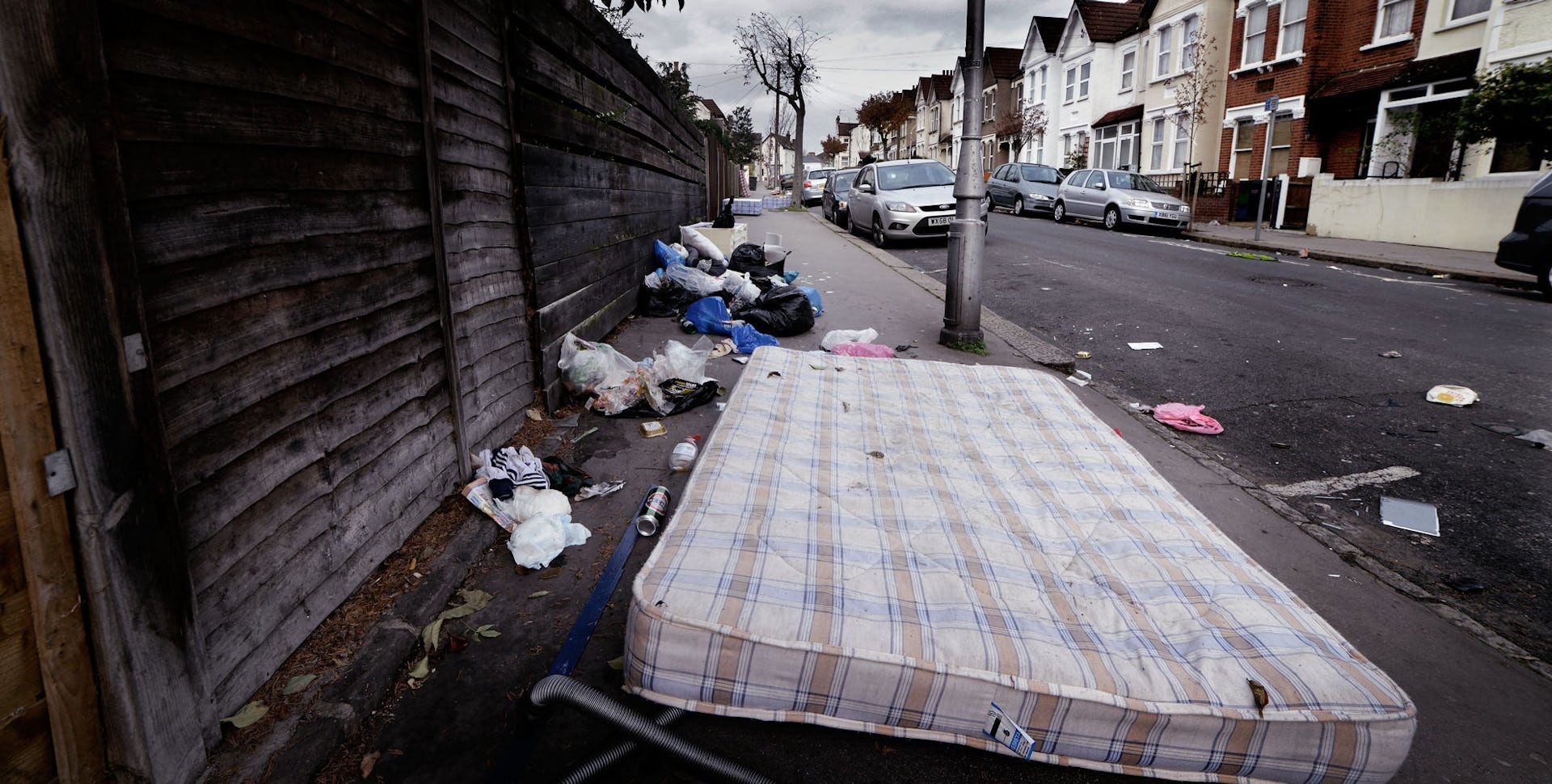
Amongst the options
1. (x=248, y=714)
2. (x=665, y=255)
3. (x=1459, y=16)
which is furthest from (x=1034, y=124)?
(x=248, y=714)

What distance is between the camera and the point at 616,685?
7.29ft

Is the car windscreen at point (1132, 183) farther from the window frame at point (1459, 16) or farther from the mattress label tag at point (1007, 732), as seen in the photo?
the mattress label tag at point (1007, 732)

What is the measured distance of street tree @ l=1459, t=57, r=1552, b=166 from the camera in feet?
39.2

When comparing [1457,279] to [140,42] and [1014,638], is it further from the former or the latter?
[140,42]

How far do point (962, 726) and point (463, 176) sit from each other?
3.08m

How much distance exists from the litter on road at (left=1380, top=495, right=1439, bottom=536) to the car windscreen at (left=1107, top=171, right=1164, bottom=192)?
669 inches

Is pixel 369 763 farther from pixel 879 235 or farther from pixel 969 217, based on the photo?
pixel 879 235

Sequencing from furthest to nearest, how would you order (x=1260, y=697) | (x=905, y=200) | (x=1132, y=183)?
(x=1132, y=183)
(x=905, y=200)
(x=1260, y=697)

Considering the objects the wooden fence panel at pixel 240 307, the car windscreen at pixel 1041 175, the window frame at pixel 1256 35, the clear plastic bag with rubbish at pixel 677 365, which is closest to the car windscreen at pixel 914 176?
the car windscreen at pixel 1041 175

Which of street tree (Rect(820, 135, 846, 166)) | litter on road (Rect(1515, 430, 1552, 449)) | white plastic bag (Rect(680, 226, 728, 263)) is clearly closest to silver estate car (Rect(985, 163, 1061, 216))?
white plastic bag (Rect(680, 226, 728, 263))

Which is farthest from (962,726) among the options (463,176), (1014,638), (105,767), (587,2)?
(587,2)

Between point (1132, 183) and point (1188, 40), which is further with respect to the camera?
point (1188, 40)

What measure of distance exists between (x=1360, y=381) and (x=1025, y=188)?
18752 mm

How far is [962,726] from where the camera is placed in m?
1.84
